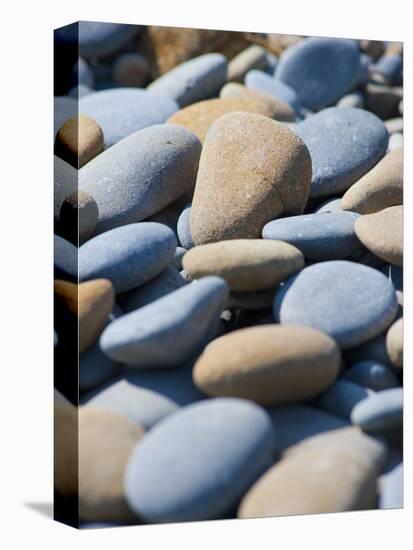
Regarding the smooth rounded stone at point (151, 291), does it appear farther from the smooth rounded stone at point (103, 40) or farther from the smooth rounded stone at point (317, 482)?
the smooth rounded stone at point (103, 40)

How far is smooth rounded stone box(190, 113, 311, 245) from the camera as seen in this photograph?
2797 millimetres

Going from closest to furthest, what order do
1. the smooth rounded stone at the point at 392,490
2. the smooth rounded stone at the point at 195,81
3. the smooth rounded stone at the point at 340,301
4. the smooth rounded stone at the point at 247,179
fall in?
1. the smooth rounded stone at the point at 392,490
2. the smooth rounded stone at the point at 340,301
3. the smooth rounded stone at the point at 247,179
4. the smooth rounded stone at the point at 195,81

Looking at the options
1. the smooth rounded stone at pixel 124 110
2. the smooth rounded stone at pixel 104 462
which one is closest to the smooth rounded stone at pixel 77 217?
the smooth rounded stone at pixel 104 462

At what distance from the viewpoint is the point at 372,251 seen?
2.74 meters

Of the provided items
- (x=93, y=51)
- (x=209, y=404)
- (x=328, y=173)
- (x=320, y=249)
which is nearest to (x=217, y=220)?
(x=320, y=249)

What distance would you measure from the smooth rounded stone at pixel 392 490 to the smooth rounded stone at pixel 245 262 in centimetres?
60

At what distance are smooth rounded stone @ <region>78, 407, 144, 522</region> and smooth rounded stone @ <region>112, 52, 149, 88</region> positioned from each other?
9.00 ft

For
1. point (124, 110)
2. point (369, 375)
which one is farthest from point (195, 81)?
point (369, 375)

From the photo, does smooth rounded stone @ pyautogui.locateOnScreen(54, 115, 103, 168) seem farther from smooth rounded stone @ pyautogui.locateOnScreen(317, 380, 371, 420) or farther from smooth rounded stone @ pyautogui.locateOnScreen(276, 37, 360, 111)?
smooth rounded stone @ pyautogui.locateOnScreen(276, 37, 360, 111)

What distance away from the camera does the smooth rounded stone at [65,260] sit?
241 cm

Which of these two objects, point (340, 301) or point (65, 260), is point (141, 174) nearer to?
point (65, 260)

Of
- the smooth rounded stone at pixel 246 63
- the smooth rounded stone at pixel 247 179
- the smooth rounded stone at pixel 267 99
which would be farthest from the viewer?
the smooth rounded stone at pixel 246 63

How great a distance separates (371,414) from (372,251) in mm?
573

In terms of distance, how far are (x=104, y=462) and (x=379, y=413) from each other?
2.31ft
